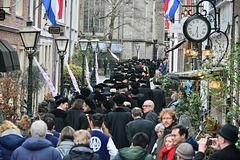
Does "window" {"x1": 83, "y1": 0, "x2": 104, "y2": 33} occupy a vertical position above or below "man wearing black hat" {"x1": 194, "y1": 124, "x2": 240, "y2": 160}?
above

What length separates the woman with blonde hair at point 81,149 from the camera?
22.7 feet

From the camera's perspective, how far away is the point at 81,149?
694 cm

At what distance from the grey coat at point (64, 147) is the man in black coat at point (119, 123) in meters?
3.77

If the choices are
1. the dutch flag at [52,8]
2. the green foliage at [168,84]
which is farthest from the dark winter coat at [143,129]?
the green foliage at [168,84]

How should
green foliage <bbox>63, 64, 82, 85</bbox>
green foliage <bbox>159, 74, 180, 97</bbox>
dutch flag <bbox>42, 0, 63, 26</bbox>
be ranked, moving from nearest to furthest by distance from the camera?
dutch flag <bbox>42, 0, 63, 26</bbox> → green foliage <bbox>159, 74, 180, 97</bbox> → green foliage <bbox>63, 64, 82, 85</bbox>

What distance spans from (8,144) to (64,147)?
843 millimetres

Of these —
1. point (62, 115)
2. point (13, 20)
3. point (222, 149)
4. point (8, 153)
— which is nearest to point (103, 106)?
point (62, 115)

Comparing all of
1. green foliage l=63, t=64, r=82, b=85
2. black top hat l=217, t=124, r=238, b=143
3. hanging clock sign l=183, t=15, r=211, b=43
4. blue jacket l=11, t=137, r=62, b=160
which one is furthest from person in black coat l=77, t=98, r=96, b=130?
green foliage l=63, t=64, r=82, b=85

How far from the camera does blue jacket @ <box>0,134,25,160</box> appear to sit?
7.61 metres

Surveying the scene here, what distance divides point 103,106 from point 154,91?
6.32 meters

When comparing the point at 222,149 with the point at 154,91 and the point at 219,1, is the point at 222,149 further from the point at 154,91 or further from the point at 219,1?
the point at 219,1

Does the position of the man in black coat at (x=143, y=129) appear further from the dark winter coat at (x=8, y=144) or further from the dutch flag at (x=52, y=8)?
the dutch flag at (x=52, y=8)

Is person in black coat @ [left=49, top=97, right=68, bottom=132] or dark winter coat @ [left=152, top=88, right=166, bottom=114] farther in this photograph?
dark winter coat @ [left=152, top=88, right=166, bottom=114]

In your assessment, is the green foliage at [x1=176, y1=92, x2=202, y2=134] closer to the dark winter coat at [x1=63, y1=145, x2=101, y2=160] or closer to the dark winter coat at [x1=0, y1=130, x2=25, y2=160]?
the dark winter coat at [x1=63, y1=145, x2=101, y2=160]
